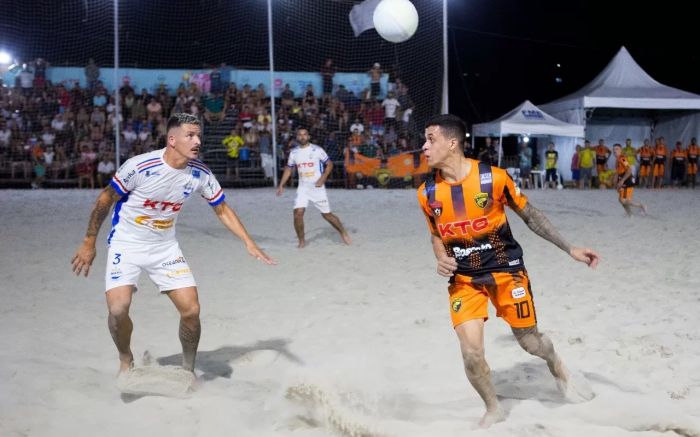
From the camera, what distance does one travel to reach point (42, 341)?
18.0 ft

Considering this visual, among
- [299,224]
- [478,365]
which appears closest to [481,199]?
[478,365]

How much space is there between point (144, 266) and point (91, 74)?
18997mm

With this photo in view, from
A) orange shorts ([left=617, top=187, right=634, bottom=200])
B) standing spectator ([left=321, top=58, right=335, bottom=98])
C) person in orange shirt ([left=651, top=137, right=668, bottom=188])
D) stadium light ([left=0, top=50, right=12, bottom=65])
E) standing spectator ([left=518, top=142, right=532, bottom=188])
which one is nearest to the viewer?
orange shorts ([left=617, top=187, right=634, bottom=200])

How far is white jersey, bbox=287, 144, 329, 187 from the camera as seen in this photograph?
10.4 metres

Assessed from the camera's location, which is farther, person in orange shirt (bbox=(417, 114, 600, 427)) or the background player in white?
the background player in white

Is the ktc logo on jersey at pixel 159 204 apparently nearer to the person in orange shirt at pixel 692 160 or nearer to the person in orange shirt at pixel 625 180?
the person in orange shirt at pixel 625 180

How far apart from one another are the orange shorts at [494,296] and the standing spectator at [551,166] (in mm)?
21492

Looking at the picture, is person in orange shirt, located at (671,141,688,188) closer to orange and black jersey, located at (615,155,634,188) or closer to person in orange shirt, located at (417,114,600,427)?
orange and black jersey, located at (615,155,634,188)

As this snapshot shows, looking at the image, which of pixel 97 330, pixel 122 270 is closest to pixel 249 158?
pixel 97 330

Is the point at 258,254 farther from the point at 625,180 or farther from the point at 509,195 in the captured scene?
the point at 625,180

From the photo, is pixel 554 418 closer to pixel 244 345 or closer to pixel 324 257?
pixel 244 345

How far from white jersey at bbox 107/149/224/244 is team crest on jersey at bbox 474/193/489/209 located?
1.90m

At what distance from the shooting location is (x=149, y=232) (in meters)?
4.54

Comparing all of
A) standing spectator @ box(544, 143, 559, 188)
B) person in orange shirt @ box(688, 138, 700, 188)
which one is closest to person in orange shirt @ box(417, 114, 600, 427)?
standing spectator @ box(544, 143, 559, 188)
